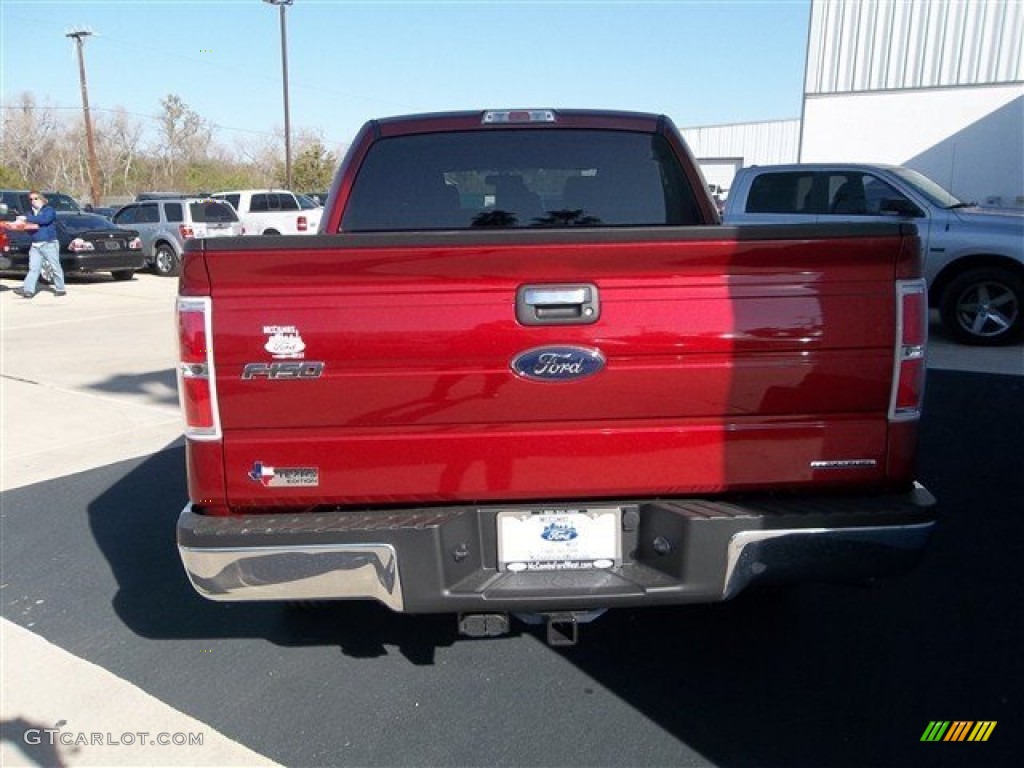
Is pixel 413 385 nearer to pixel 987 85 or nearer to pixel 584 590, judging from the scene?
pixel 584 590

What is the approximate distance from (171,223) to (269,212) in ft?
9.98

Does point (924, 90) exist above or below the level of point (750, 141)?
below

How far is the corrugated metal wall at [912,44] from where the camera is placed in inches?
648

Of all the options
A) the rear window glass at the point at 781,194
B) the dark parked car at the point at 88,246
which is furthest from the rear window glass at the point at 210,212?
the rear window glass at the point at 781,194

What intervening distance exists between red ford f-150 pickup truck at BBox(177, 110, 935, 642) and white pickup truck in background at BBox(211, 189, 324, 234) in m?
19.2

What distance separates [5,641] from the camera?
3.48 meters

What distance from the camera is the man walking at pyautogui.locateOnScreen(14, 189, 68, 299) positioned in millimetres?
14641

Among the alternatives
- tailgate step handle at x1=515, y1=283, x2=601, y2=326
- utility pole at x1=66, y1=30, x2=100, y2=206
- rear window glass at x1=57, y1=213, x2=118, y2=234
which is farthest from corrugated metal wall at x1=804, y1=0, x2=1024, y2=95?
utility pole at x1=66, y1=30, x2=100, y2=206

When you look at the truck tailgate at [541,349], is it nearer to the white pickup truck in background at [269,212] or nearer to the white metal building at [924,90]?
the white metal building at [924,90]

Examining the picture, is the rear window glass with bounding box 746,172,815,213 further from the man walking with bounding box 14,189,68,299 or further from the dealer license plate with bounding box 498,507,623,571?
the man walking with bounding box 14,189,68,299

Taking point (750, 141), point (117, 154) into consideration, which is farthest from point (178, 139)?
point (750, 141)

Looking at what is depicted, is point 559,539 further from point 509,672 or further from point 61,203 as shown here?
point 61,203

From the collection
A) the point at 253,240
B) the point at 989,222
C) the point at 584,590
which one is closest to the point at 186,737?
the point at 584,590

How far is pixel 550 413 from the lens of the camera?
7.95 feet
